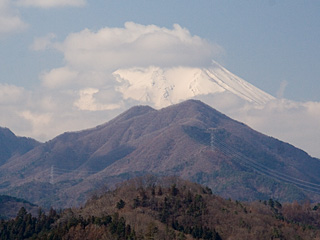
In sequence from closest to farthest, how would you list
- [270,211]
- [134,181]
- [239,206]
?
[239,206] < [270,211] < [134,181]

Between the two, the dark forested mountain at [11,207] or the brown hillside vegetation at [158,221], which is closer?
the brown hillside vegetation at [158,221]

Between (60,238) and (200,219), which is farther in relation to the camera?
(200,219)

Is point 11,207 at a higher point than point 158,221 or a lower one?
higher

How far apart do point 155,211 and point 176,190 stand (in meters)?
10.2

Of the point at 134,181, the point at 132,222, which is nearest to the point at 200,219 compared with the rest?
the point at 132,222

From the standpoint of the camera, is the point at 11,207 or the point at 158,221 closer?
the point at 158,221

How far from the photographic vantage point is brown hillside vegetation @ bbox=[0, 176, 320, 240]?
270 feet

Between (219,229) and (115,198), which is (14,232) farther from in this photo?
(219,229)

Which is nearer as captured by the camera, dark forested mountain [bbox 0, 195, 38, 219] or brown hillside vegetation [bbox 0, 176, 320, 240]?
brown hillside vegetation [bbox 0, 176, 320, 240]

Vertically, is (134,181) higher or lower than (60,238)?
higher

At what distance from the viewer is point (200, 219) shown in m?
96.0

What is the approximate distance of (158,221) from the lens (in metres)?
90.9

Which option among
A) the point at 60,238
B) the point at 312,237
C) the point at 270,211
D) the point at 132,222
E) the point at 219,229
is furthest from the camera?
the point at 270,211

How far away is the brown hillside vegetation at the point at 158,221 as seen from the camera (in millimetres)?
82438
